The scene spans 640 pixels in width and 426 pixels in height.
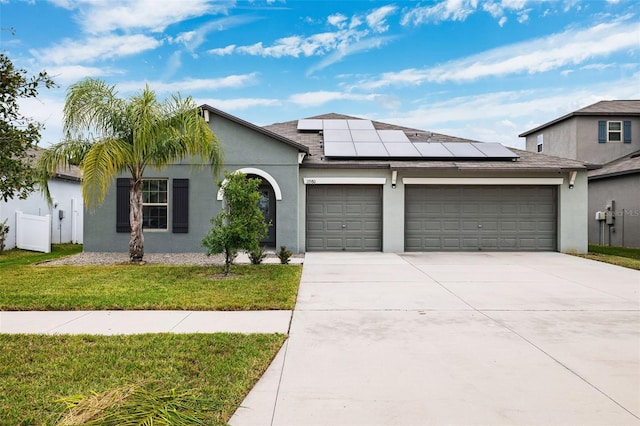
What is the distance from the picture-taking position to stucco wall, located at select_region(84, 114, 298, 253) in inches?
505

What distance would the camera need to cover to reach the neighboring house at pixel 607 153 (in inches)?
680

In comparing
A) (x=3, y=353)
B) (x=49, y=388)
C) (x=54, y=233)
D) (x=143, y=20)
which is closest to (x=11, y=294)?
(x=3, y=353)

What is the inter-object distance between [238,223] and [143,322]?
3769 mm

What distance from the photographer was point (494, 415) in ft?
9.64

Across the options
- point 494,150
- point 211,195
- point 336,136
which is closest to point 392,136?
point 336,136

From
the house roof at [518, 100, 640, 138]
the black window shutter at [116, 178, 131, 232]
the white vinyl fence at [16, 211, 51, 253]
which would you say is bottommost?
the white vinyl fence at [16, 211, 51, 253]

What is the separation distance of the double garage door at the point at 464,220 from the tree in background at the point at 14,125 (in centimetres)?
1018

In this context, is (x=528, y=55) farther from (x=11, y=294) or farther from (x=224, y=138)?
(x=11, y=294)

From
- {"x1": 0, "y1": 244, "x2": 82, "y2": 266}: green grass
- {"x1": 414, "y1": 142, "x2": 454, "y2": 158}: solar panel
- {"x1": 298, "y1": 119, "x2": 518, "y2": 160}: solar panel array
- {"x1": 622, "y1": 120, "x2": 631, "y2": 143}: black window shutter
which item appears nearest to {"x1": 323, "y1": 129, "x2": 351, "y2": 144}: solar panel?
{"x1": 298, "y1": 119, "x2": 518, "y2": 160}: solar panel array

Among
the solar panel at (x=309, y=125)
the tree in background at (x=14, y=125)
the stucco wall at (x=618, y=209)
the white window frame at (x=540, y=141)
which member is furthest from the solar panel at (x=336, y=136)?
the white window frame at (x=540, y=141)

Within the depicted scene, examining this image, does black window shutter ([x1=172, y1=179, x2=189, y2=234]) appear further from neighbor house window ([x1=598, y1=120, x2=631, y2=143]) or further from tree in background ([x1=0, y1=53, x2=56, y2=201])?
neighbor house window ([x1=598, y1=120, x2=631, y2=143])

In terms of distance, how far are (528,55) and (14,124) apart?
16053mm

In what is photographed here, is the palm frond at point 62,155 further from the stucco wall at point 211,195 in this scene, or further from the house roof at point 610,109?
the house roof at point 610,109

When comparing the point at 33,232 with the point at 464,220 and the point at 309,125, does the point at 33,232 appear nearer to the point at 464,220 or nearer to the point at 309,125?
the point at 309,125
